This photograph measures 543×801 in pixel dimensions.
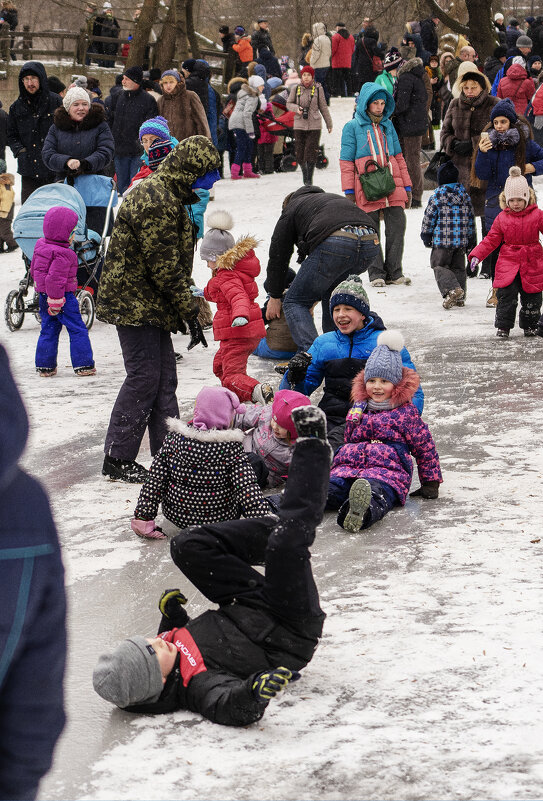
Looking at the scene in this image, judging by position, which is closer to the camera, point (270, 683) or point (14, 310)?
point (270, 683)

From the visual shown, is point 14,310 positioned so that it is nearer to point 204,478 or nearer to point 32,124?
point 32,124

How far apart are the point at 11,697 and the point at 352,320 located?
4614 mm

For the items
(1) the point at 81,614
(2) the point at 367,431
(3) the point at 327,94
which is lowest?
(1) the point at 81,614

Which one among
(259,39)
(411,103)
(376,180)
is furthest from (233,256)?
(259,39)

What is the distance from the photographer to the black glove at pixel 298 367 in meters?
5.89

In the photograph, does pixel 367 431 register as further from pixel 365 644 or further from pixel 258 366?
pixel 258 366

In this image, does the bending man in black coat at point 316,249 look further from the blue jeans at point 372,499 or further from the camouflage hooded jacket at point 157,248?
the blue jeans at point 372,499

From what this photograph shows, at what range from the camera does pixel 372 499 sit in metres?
5.11

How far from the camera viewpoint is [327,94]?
24.3 m

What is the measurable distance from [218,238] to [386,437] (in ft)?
8.64

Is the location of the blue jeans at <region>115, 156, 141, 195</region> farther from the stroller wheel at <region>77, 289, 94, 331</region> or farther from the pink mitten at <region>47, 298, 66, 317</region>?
the pink mitten at <region>47, 298, 66, 317</region>

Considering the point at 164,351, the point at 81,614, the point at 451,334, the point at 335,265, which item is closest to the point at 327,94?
the point at 451,334

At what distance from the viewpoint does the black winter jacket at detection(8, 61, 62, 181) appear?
464 inches

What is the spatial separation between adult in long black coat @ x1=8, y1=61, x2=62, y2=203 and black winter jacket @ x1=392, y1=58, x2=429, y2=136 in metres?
4.62
